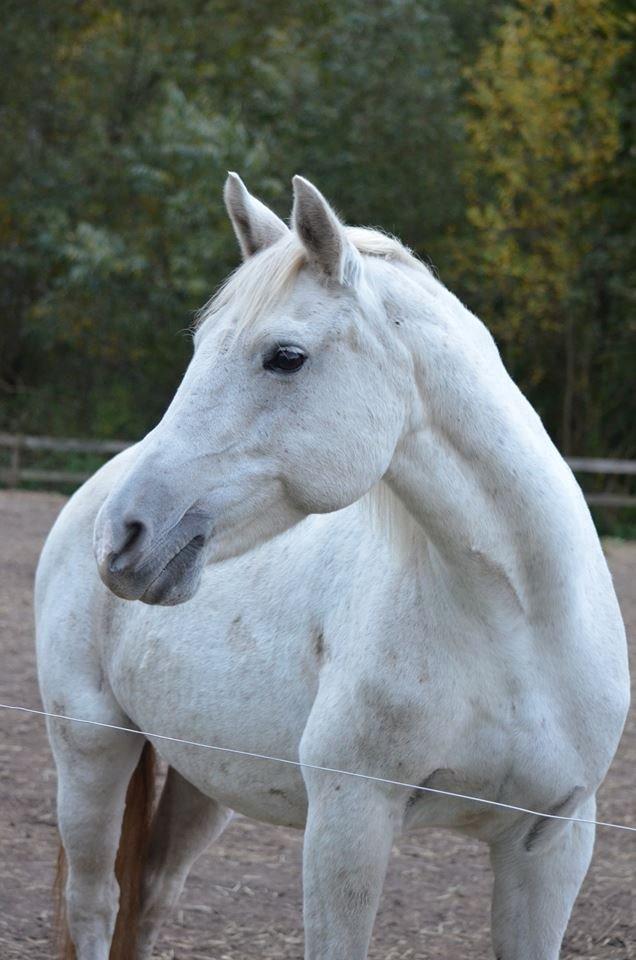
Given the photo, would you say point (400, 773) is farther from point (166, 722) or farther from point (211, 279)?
point (211, 279)

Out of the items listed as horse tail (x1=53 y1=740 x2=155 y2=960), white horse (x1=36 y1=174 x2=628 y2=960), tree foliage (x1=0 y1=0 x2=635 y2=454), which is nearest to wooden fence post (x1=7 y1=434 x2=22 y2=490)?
tree foliage (x1=0 y1=0 x2=635 y2=454)

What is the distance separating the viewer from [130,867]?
302cm

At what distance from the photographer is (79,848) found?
9.42 feet

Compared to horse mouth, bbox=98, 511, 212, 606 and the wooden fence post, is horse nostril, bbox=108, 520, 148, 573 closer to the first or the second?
horse mouth, bbox=98, 511, 212, 606

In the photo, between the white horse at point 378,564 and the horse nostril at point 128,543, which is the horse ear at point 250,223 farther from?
the horse nostril at point 128,543

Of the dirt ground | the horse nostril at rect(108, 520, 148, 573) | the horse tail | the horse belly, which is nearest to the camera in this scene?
the horse nostril at rect(108, 520, 148, 573)

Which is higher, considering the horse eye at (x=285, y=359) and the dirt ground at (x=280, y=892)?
the horse eye at (x=285, y=359)

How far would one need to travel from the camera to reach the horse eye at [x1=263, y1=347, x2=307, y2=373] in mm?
1905

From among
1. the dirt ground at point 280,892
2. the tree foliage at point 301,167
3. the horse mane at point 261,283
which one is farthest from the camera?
the tree foliage at point 301,167

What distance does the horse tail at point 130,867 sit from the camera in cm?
297

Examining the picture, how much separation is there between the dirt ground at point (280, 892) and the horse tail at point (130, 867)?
0.34 metres

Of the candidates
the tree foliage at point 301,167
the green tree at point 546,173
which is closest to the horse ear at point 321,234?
the tree foliage at point 301,167

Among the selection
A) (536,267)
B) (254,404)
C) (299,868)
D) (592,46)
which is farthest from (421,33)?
(254,404)

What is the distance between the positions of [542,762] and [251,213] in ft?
3.66
